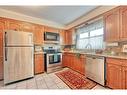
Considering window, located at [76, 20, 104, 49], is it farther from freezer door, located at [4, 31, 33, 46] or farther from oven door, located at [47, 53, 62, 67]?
freezer door, located at [4, 31, 33, 46]

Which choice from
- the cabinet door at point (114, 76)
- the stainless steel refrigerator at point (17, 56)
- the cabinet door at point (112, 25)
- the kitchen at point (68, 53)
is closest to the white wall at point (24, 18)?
the kitchen at point (68, 53)

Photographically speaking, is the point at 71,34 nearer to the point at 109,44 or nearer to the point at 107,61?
the point at 109,44

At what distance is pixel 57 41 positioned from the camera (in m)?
5.27

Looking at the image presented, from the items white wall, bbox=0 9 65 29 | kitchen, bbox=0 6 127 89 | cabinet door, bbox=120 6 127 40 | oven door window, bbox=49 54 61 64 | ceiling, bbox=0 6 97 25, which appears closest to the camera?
cabinet door, bbox=120 6 127 40

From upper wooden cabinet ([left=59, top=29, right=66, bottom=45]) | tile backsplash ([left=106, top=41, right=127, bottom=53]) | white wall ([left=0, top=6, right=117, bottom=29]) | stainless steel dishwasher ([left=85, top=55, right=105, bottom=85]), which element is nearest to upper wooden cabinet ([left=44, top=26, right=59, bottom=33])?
white wall ([left=0, top=6, right=117, bottom=29])

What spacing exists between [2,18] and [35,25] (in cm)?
124

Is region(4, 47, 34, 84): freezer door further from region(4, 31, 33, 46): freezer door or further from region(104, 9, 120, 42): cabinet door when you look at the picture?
region(104, 9, 120, 42): cabinet door

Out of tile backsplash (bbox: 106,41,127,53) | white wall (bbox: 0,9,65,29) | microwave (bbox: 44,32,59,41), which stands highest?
white wall (bbox: 0,9,65,29)

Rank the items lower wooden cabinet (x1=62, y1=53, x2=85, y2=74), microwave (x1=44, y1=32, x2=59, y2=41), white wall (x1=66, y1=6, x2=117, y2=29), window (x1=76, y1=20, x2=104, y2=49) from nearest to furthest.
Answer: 1. white wall (x1=66, y1=6, x2=117, y2=29)
2. window (x1=76, y1=20, x2=104, y2=49)
3. lower wooden cabinet (x1=62, y1=53, x2=85, y2=74)
4. microwave (x1=44, y1=32, x2=59, y2=41)

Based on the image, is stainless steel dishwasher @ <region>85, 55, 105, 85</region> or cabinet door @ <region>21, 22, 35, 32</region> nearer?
stainless steel dishwasher @ <region>85, 55, 105, 85</region>

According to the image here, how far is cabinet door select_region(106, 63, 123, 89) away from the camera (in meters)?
2.38

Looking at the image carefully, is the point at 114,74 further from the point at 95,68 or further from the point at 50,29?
the point at 50,29

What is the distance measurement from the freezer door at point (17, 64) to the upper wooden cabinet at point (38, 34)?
86 cm

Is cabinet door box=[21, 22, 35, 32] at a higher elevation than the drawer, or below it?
higher
